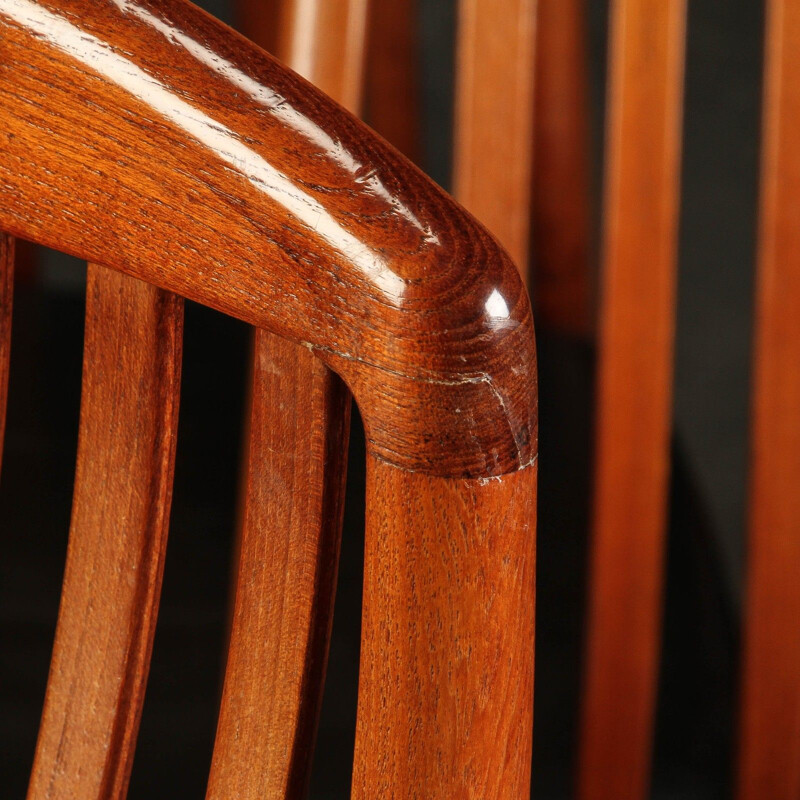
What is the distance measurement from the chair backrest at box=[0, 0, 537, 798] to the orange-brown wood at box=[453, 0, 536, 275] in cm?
22

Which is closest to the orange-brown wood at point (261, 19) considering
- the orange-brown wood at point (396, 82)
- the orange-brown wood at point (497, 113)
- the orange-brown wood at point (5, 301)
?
the orange-brown wood at point (396, 82)

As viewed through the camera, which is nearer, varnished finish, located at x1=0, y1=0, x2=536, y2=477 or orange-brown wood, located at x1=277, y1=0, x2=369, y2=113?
varnished finish, located at x1=0, y1=0, x2=536, y2=477

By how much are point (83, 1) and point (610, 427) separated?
252mm

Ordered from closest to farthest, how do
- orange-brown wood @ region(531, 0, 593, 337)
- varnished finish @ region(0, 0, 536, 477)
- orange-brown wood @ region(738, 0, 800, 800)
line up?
1. varnished finish @ region(0, 0, 536, 477)
2. orange-brown wood @ region(738, 0, 800, 800)
3. orange-brown wood @ region(531, 0, 593, 337)

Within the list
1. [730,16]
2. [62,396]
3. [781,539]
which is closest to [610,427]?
[781,539]

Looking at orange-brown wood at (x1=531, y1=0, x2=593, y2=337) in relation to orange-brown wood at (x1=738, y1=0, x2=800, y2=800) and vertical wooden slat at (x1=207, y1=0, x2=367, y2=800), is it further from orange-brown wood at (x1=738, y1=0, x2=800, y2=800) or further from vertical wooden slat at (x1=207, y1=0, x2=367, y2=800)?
vertical wooden slat at (x1=207, y1=0, x2=367, y2=800)

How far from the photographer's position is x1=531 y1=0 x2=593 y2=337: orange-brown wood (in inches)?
15.9

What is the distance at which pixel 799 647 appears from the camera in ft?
1.02

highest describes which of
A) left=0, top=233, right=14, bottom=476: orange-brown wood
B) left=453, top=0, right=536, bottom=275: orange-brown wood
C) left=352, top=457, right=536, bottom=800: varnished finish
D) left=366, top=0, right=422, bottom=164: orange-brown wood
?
left=366, top=0, right=422, bottom=164: orange-brown wood

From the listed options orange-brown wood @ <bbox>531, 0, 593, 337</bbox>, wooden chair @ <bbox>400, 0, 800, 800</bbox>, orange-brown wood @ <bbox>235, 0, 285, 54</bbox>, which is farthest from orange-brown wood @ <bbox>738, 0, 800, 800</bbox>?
orange-brown wood @ <bbox>235, 0, 285, 54</bbox>

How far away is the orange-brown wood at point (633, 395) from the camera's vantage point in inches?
11.3

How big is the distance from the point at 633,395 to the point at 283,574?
0.76 feet

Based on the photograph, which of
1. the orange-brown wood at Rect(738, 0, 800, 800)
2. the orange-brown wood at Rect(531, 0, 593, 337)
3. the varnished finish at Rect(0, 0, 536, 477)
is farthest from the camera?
the orange-brown wood at Rect(531, 0, 593, 337)

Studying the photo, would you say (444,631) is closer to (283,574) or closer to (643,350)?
(283,574)
